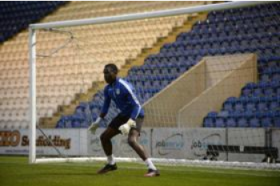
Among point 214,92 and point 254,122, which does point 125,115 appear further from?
point 214,92

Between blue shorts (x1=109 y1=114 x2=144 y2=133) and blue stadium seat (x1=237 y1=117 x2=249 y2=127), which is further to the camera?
blue stadium seat (x1=237 y1=117 x2=249 y2=127)

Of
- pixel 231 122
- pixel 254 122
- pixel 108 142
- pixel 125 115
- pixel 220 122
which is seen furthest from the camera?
pixel 220 122

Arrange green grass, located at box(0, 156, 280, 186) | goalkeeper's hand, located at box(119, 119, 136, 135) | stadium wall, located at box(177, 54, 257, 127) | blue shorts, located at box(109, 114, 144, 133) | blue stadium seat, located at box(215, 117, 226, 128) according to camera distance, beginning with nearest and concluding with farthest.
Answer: green grass, located at box(0, 156, 280, 186) → goalkeeper's hand, located at box(119, 119, 136, 135) → blue shorts, located at box(109, 114, 144, 133) → blue stadium seat, located at box(215, 117, 226, 128) → stadium wall, located at box(177, 54, 257, 127)

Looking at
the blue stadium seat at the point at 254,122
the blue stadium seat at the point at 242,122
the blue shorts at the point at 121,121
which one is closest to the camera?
the blue shorts at the point at 121,121

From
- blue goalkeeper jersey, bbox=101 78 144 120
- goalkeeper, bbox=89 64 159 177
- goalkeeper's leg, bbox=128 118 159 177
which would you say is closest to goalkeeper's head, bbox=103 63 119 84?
goalkeeper, bbox=89 64 159 177

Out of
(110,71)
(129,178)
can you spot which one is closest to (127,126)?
(129,178)

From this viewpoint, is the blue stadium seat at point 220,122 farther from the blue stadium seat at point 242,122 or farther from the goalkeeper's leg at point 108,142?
the goalkeeper's leg at point 108,142

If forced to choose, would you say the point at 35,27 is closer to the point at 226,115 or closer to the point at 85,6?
the point at 226,115

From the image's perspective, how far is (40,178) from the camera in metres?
8.64

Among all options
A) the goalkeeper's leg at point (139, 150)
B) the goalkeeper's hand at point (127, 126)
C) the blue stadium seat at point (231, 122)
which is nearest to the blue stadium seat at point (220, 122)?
the blue stadium seat at point (231, 122)

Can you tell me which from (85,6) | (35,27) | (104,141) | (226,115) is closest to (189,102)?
(226,115)

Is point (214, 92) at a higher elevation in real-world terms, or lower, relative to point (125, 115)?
higher

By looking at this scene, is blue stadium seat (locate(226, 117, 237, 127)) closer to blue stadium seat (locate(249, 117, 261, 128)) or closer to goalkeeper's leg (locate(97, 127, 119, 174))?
blue stadium seat (locate(249, 117, 261, 128))

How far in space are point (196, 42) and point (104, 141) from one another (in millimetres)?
7186
